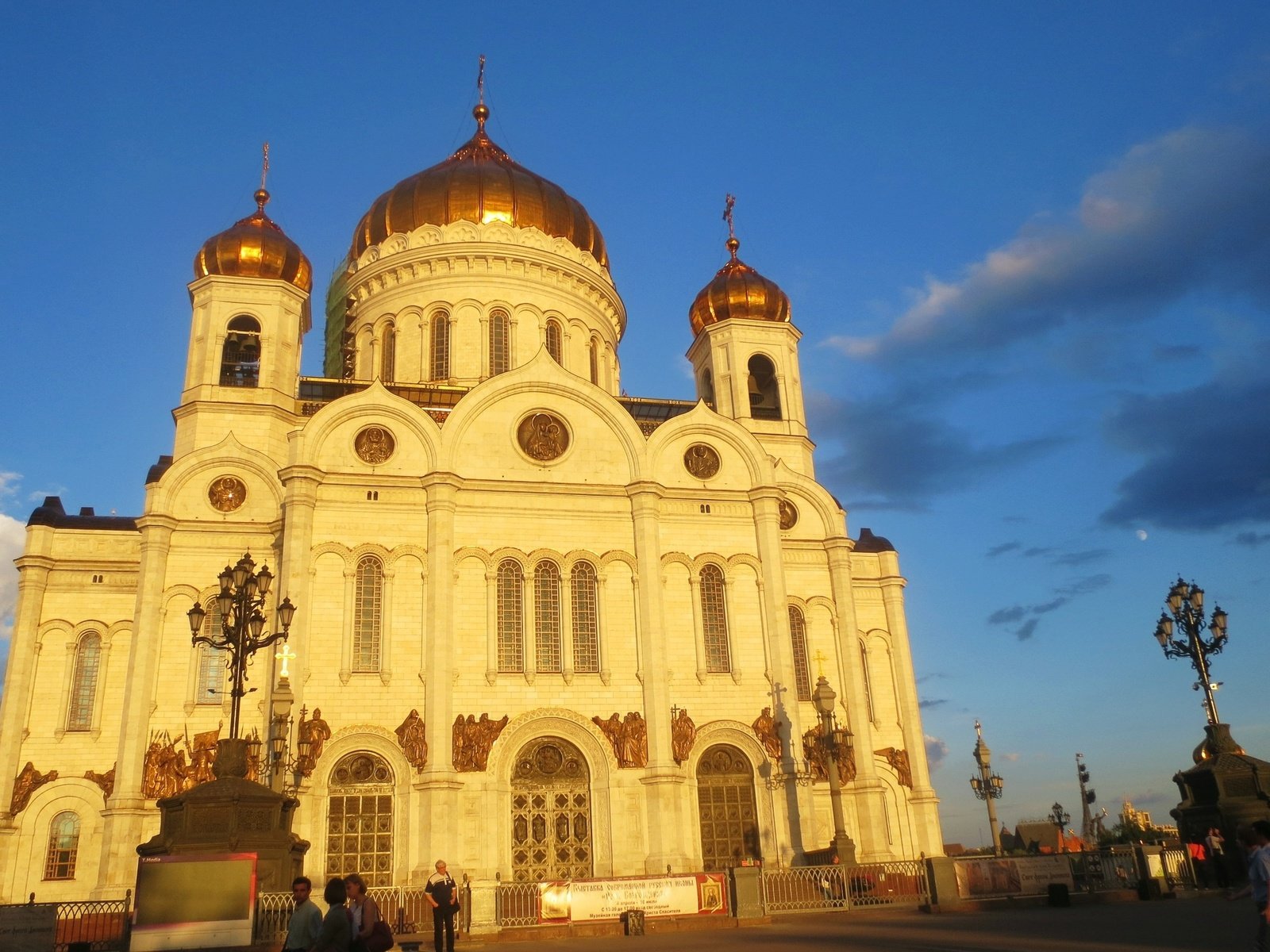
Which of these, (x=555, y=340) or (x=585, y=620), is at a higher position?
(x=555, y=340)

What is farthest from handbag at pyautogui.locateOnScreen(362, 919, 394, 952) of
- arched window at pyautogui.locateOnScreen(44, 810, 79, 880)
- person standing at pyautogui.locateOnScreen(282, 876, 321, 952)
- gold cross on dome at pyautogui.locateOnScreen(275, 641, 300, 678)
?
arched window at pyautogui.locateOnScreen(44, 810, 79, 880)

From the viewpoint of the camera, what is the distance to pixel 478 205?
3475 cm

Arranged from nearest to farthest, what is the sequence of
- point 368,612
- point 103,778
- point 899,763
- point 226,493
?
point 368,612
point 103,778
point 226,493
point 899,763

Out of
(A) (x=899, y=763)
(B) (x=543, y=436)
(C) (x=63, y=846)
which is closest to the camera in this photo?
(C) (x=63, y=846)

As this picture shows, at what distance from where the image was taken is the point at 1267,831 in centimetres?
830

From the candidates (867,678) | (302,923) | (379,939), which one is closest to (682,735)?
(867,678)

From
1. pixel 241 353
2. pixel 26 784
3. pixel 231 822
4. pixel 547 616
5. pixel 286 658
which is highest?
pixel 241 353

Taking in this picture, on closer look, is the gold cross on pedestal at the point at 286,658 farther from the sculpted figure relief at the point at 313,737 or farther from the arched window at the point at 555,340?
the arched window at the point at 555,340

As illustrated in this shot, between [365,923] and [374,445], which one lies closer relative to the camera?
[365,923]

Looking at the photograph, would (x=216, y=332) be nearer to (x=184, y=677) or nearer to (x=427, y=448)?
(x=427, y=448)

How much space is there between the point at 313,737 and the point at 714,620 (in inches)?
417

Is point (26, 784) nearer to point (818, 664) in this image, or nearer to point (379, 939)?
point (818, 664)

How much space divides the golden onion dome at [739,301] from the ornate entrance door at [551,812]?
1590 cm

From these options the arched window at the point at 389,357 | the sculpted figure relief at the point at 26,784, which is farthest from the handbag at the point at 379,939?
the arched window at the point at 389,357
